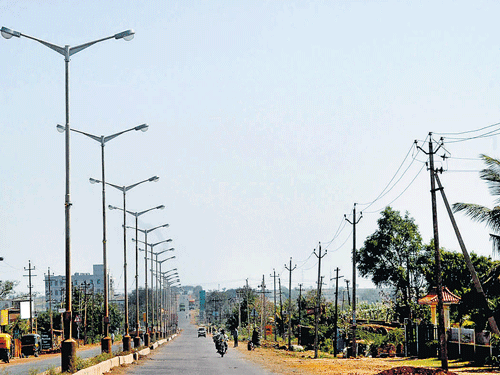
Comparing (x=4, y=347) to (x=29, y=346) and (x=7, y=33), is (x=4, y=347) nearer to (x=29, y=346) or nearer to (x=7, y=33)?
(x=29, y=346)

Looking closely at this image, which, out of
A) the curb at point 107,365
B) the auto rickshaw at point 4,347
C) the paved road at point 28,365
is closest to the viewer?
the curb at point 107,365

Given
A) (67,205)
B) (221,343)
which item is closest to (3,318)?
(221,343)

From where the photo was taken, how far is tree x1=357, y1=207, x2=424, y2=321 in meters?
85.6

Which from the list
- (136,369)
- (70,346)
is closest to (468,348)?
(136,369)

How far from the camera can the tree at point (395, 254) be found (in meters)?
85.6

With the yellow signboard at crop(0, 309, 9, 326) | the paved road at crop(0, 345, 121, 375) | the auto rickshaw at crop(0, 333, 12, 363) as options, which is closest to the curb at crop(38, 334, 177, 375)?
the paved road at crop(0, 345, 121, 375)

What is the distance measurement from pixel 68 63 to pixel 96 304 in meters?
108

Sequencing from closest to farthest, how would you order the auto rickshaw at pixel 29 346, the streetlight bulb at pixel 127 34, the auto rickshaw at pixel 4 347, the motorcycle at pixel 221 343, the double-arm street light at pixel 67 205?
the double-arm street light at pixel 67 205, the streetlight bulb at pixel 127 34, the motorcycle at pixel 221 343, the auto rickshaw at pixel 4 347, the auto rickshaw at pixel 29 346

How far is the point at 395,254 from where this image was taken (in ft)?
282

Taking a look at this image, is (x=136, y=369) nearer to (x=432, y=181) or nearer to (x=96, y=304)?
(x=432, y=181)

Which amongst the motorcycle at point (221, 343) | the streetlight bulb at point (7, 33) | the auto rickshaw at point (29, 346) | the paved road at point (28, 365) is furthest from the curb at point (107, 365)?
the auto rickshaw at point (29, 346)

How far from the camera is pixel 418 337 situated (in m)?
50.2

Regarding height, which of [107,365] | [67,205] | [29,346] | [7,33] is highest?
[7,33]

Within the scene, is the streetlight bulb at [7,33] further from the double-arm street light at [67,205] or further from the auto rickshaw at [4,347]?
the auto rickshaw at [4,347]
